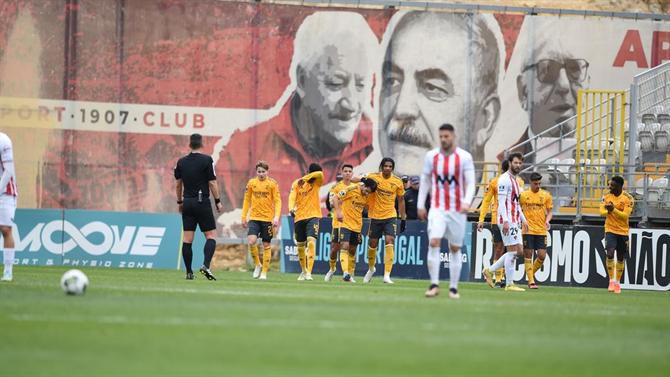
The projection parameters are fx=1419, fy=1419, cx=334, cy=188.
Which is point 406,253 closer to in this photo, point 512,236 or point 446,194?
point 512,236

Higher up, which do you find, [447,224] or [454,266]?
[447,224]

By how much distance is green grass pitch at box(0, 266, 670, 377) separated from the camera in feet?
33.1

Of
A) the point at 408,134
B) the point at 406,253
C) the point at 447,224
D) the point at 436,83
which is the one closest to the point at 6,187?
the point at 447,224

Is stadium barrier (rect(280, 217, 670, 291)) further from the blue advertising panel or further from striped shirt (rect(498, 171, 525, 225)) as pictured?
striped shirt (rect(498, 171, 525, 225))

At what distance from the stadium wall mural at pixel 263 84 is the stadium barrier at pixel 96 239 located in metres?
4.01

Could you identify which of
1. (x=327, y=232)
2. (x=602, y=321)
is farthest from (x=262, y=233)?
(x=602, y=321)

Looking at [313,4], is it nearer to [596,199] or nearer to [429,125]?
[429,125]

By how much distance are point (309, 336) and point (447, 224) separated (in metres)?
7.01

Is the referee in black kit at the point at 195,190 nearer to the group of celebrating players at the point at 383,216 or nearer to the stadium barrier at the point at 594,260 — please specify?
the group of celebrating players at the point at 383,216

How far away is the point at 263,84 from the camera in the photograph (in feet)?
126

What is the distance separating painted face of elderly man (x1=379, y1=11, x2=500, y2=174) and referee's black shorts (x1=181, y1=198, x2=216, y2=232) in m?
15.8

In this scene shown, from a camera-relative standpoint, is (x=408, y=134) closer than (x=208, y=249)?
No

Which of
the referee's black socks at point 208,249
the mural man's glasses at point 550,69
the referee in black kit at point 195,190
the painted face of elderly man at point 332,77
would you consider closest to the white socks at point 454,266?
the referee in black kit at point 195,190

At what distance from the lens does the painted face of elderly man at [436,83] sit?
38.7 metres
